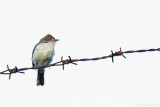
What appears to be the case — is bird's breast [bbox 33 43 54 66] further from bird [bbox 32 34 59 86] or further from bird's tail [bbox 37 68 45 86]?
bird's tail [bbox 37 68 45 86]

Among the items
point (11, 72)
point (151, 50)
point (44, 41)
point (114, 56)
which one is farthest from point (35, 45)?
point (151, 50)

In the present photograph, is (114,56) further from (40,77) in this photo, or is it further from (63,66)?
(40,77)

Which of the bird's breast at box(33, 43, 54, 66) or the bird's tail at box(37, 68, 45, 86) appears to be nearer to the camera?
the bird's breast at box(33, 43, 54, 66)

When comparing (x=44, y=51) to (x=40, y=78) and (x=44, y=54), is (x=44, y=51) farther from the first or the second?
(x=40, y=78)

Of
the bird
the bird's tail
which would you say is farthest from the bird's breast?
the bird's tail

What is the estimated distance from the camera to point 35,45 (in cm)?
1134

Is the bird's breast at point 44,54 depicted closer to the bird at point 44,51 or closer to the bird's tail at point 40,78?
the bird at point 44,51

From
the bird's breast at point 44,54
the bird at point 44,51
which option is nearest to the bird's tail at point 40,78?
the bird at point 44,51

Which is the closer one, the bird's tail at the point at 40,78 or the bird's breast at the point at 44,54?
the bird's breast at the point at 44,54

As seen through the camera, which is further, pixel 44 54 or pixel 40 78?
pixel 40 78

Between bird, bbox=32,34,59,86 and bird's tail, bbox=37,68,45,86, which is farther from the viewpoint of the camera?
bird's tail, bbox=37,68,45,86

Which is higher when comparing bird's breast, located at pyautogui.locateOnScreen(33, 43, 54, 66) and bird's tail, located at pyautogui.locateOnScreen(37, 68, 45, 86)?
bird's breast, located at pyautogui.locateOnScreen(33, 43, 54, 66)

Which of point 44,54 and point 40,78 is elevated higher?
point 44,54

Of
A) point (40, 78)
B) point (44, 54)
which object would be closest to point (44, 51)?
point (44, 54)
